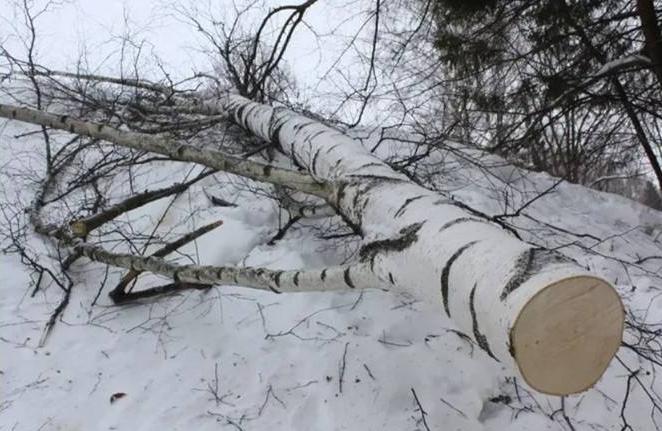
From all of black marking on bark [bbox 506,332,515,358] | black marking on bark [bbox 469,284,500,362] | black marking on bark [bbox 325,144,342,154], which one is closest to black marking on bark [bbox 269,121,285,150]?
black marking on bark [bbox 325,144,342,154]

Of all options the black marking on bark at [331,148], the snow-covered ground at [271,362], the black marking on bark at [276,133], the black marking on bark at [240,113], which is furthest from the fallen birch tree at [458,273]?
the black marking on bark at [240,113]

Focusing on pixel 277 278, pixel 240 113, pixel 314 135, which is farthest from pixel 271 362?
pixel 240 113

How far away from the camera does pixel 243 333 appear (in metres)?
2.76

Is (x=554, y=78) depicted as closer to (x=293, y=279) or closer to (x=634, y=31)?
(x=634, y=31)

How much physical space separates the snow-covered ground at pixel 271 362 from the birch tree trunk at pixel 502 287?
1.15 ft

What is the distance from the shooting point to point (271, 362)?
253 cm

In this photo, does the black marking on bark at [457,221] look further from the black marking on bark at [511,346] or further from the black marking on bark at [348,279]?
the black marking on bark at [348,279]

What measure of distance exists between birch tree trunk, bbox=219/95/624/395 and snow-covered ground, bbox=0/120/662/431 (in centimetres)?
35

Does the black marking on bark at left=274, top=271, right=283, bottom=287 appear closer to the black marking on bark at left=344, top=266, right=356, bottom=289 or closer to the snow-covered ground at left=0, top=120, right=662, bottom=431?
the black marking on bark at left=344, top=266, right=356, bottom=289

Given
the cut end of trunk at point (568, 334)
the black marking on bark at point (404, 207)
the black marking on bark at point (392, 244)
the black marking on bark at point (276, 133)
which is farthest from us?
the black marking on bark at point (276, 133)

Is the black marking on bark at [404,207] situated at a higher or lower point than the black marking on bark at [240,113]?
lower

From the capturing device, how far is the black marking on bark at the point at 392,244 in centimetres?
134

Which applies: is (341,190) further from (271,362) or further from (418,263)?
(271,362)

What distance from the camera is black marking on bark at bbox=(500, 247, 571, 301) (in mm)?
925
